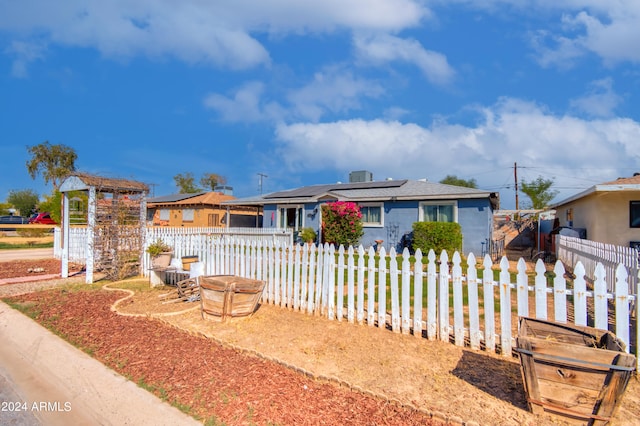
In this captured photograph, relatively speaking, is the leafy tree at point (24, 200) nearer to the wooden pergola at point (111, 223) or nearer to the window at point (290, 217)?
the window at point (290, 217)

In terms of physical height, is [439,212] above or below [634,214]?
above

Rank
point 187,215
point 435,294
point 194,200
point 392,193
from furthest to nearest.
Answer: point 187,215 → point 194,200 → point 392,193 → point 435,294

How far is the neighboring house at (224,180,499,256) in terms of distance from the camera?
14.7 metres

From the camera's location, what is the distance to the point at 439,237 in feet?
45.9

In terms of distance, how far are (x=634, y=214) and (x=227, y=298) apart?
1481 centimetres

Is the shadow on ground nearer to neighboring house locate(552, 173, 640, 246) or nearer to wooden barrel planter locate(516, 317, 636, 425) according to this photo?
wooden barrel planter locate(516, 317, 636, 425)

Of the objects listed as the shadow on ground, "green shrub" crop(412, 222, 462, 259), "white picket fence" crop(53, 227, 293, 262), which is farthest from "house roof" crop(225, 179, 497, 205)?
the shadow on ground

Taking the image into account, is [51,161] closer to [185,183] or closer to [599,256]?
[185,183]

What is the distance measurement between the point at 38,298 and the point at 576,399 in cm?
916

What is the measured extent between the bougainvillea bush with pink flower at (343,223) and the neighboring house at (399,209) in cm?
106

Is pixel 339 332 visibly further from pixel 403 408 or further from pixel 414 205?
pixel 414 205

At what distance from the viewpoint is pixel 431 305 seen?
15.1 ft

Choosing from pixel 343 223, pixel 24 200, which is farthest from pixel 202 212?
pixel 24 200

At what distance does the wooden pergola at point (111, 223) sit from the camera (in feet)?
29.0
